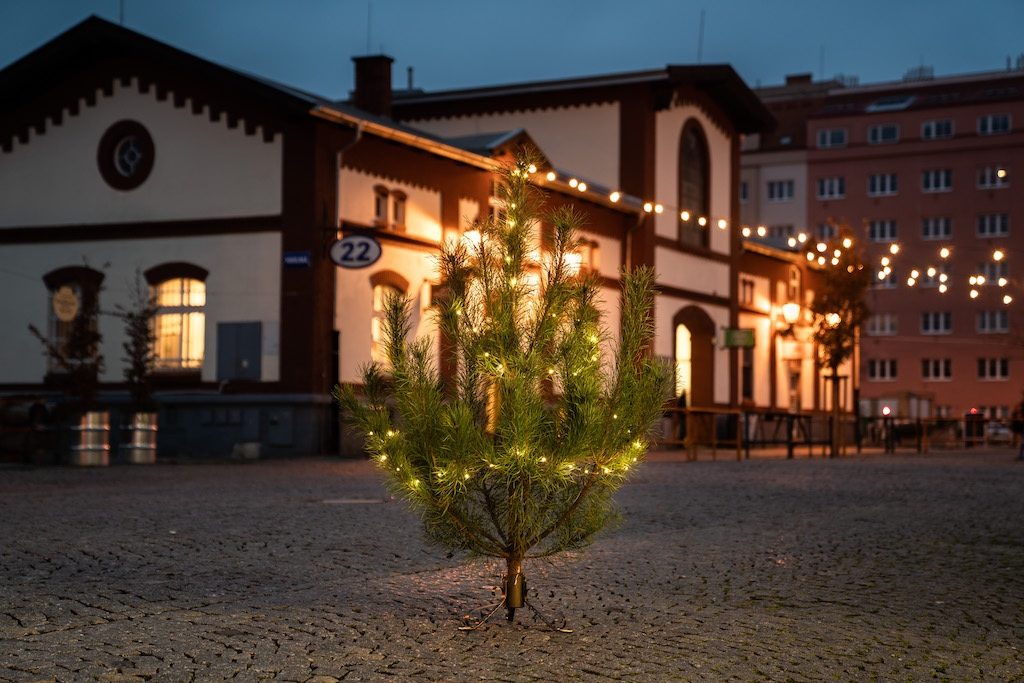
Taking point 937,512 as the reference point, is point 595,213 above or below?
above

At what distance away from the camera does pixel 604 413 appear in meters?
6.93

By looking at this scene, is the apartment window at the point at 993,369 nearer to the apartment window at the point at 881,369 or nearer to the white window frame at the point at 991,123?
the apartment window at the point at 881,369

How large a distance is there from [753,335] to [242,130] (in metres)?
18.0

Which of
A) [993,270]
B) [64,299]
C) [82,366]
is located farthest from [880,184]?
[82,366]

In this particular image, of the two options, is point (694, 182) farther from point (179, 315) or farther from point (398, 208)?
point (179, 315)

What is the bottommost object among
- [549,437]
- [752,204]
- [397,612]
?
[397,612]

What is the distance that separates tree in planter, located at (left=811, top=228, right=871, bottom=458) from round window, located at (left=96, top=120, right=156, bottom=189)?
54.7 ft

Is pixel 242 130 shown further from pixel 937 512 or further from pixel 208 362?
pixel 937 512

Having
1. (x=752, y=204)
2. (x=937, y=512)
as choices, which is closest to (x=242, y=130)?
(x=937, y=512)

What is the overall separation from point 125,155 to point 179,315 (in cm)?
350

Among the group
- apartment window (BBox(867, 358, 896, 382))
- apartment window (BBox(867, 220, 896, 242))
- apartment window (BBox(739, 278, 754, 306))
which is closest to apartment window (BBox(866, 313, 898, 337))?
apartment window (BBox(867, 358, 896, 382))

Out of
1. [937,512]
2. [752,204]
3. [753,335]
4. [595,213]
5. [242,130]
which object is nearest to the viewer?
[937,512]

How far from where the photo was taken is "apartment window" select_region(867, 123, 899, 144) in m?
85.8

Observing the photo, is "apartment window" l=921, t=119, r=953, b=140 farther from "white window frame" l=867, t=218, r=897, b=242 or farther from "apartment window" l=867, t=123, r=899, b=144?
"white window frame" l=867, t=218, r=897, b=242
